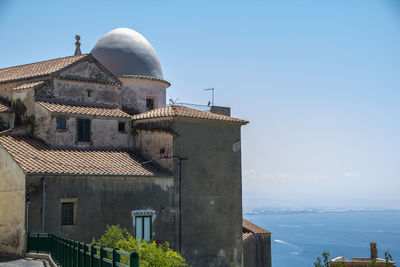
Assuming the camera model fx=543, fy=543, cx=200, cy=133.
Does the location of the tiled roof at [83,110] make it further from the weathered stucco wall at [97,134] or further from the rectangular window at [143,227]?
the rectangular window at [143,227]

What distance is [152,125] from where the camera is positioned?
98.3 ft

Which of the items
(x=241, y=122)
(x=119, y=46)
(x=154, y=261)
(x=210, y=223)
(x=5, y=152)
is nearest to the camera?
(x=154, y=261)

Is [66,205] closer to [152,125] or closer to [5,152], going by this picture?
[5,152]

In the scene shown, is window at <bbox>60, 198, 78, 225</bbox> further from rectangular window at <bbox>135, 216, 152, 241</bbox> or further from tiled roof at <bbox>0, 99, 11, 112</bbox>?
tiled roof at <bbox>0, 99, 11, 112</bbox>

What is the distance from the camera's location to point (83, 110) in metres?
29.6

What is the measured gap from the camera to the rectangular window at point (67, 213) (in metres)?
24.7

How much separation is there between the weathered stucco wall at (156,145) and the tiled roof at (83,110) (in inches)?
63.5

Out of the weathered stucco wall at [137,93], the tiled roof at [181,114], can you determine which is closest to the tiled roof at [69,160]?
the tiled roof at [181,114]

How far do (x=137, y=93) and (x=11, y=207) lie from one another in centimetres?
1224

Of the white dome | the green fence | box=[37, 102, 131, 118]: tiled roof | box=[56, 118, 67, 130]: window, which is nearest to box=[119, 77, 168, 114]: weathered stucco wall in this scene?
the white dome

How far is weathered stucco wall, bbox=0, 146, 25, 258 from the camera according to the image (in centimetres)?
2384

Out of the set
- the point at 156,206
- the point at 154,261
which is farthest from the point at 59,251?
the point at 156,206

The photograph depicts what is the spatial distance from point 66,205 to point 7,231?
2921mm

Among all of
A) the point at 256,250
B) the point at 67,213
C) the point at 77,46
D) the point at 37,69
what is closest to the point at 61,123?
the point at 37,69
